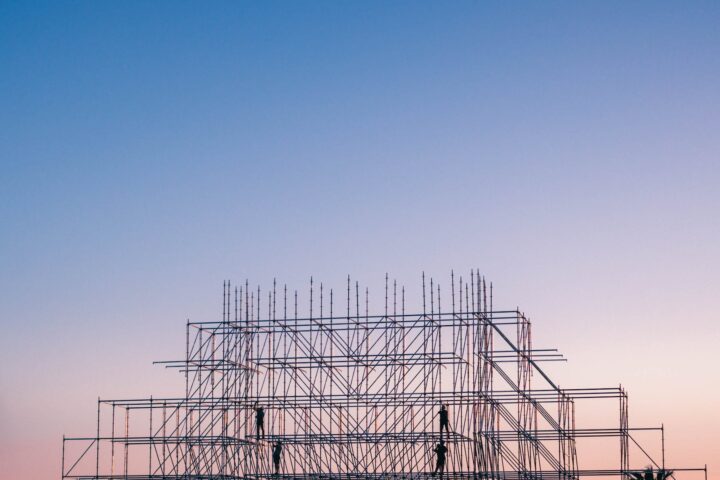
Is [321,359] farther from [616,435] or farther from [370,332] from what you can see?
[616,435]

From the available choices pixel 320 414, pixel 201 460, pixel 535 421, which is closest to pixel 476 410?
pixel 535 421

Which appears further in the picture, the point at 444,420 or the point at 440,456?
the point at 444,420

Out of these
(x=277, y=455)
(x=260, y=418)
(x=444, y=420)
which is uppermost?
(x=260, y=418)

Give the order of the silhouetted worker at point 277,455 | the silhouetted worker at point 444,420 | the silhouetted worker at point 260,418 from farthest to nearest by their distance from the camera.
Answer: the silhouetted worker at point 260,418 → the silhouetted worker at point 277,455 → the silhouetted worker at point 444,420

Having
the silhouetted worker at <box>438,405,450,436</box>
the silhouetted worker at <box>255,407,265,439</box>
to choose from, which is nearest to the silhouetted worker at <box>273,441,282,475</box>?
the silhouetted worker at <box>255,407,265,439</box>

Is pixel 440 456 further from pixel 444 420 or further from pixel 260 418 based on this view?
pixel 260 418

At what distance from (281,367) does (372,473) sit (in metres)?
5.51

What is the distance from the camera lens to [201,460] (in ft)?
173

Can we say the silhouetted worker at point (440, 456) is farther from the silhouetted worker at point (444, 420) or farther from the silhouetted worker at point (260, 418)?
the silhouetted worker at point (260, 418)

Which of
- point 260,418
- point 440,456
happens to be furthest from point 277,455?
point 440,456

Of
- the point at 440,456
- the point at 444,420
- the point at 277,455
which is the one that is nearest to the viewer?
the point at 440,456

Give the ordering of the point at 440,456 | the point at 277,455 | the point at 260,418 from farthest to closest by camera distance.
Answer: the point at 260,418 → the point at 277,455 → the point at 440,456

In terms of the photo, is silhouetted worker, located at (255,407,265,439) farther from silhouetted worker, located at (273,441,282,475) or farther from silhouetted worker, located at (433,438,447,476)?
silhouetted worker, located at (433,438,447,476)

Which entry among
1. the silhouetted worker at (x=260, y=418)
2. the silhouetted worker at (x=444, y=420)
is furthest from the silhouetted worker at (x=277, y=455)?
the silhouetted worker at (x=444, y=420)
